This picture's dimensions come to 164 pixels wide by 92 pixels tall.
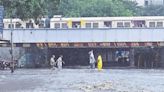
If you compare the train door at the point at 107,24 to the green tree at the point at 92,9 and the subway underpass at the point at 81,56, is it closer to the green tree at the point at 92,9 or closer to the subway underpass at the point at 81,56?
the subway underpass at the point at 81,56

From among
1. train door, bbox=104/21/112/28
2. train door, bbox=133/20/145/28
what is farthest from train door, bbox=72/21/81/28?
train door, bbox=133/20/145/28

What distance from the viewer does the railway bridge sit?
187 ft

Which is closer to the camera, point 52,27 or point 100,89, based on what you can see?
point 100,89

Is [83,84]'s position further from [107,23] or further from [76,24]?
[76,24]

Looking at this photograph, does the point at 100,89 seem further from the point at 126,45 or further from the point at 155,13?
the point at 155,13

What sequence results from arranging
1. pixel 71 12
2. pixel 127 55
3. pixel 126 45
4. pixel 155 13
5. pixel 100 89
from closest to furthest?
pixel 100 89 → pixel 126 45 → pixel 127 55 → pixel 71 12 → pixel 155 13

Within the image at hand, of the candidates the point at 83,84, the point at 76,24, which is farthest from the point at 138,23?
the point at 83,84

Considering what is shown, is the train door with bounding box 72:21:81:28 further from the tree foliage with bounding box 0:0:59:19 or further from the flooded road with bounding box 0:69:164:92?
the flooded road with bounding box 0:69:164:92

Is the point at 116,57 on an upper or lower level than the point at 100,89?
lower

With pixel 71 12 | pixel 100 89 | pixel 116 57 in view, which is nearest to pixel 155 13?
pixel 71 12

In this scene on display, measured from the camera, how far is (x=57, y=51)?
60.0 meters

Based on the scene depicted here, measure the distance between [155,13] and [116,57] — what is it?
5528cm

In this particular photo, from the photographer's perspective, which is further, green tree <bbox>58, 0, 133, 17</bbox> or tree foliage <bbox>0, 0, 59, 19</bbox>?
green tree <bbox>58, 0, 133, 17</bbox>

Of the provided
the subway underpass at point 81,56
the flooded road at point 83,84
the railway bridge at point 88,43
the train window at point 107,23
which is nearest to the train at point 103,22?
the train window at point 107,23
